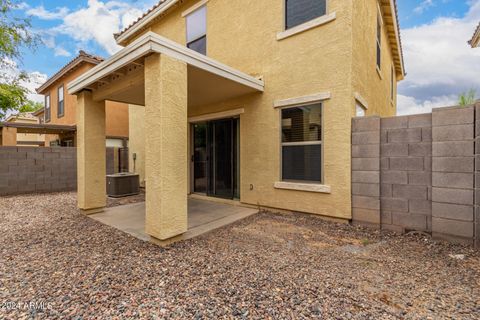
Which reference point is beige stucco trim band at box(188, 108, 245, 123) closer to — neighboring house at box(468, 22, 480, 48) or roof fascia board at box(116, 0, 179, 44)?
roof fascia board at box(116, 0, 179, 44)

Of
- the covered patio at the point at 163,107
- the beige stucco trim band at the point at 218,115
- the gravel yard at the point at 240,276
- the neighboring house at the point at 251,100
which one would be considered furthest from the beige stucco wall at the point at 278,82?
the covered patio at the point at 163,107

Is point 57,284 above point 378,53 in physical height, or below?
below

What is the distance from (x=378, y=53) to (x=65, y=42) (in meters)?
16.4

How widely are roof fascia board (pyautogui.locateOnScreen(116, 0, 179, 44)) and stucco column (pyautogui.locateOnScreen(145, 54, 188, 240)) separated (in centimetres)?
554

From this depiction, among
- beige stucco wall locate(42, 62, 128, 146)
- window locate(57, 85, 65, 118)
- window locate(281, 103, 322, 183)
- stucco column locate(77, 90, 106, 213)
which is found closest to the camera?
window locate(281, 103, 322, 183)

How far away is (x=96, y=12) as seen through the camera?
12328mm

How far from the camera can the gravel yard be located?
2.15 meters

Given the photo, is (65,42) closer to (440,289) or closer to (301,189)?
(301,189)

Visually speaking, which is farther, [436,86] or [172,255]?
[436,86]

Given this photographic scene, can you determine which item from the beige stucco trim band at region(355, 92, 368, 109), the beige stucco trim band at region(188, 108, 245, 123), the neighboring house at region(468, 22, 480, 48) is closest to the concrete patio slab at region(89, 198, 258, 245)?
the beige stucco trim band at region(188, 108, 245, 123)

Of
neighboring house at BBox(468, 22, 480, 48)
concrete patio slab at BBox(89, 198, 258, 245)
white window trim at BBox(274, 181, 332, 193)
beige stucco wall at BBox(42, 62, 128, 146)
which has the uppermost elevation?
neighboring house at BBox(468, 22, 480, 48)

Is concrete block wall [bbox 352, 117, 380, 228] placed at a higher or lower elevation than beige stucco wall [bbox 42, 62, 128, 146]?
lower

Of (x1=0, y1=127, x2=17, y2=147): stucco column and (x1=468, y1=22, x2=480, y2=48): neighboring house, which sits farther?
(x1=0, y1=127, x2=17, y2=147): stucco column

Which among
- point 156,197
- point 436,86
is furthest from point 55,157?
point 436,86
